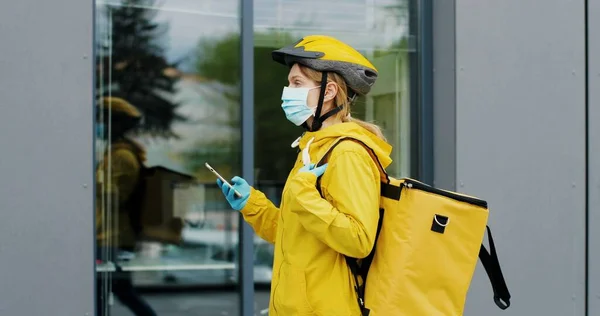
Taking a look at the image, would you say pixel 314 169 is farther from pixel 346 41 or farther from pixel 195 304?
pixel 346 41

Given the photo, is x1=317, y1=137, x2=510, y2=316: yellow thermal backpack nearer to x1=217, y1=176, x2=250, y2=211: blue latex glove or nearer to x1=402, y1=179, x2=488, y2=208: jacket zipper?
x1=402, y1=179, x2=488, y2=208: jacket zipper

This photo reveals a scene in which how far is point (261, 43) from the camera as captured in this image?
530 centimetres

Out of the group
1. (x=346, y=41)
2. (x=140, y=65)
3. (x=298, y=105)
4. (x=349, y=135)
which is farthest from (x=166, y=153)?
(x=349, y=135)

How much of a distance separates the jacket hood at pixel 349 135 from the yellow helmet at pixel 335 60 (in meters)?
0.16

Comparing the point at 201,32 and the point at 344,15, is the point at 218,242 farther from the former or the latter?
the point at 344,15

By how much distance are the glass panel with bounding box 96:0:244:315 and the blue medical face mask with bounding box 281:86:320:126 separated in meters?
2.15

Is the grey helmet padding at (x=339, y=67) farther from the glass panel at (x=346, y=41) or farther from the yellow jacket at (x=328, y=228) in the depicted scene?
the glass panel at (x=346, y=41)

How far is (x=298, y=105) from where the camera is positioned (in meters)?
3.04

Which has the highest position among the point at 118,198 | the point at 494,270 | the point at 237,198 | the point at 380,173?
the point at 380,173

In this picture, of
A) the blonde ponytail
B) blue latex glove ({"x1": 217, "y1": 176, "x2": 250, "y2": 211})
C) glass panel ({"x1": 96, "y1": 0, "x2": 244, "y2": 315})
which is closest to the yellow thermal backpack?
the blonde ponytail

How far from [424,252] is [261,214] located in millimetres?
724

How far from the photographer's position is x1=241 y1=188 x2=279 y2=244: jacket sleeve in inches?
125
